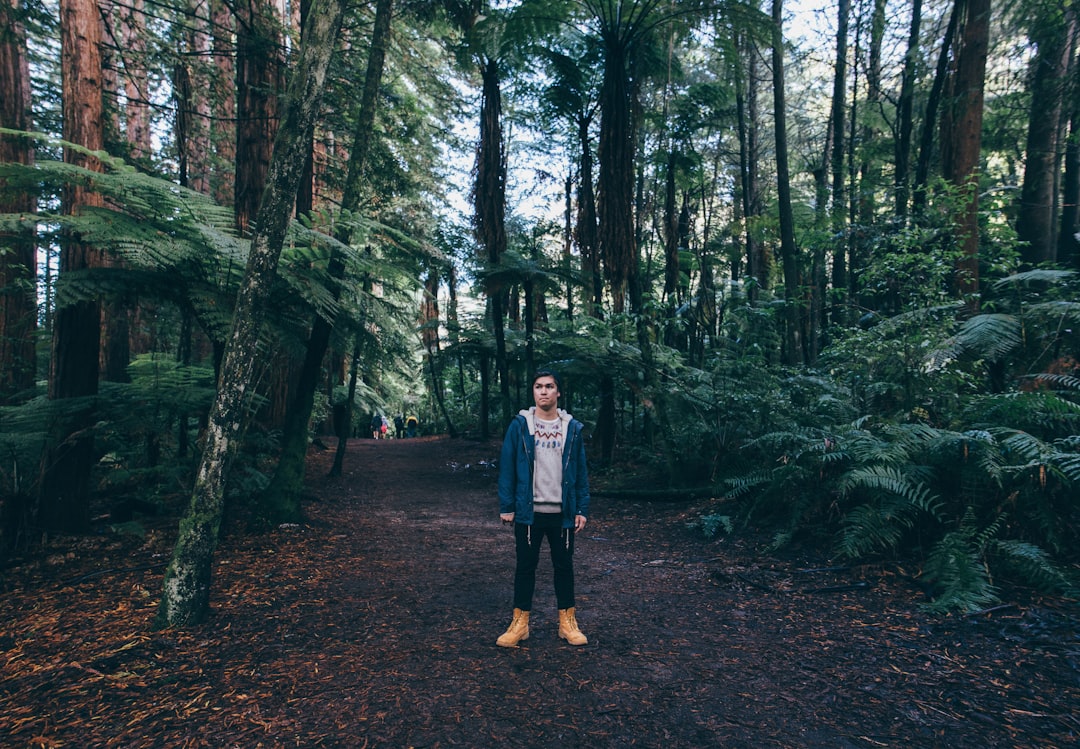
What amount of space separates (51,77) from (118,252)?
10840mm

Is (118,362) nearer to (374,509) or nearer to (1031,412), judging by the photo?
(374,509)

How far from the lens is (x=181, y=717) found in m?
2.68

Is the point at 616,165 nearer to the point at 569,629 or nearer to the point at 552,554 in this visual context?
the point at 552,554

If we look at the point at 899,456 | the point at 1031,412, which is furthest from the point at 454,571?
the point at 1031,412

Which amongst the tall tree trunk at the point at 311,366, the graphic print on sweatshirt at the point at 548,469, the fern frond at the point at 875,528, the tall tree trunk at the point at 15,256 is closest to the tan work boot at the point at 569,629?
the graphic print on sweatshirt at the point at 548,469

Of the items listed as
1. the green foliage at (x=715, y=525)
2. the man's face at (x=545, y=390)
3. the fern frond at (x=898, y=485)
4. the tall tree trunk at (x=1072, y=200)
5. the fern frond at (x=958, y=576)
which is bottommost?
the green foliage at (x=715, y=525)

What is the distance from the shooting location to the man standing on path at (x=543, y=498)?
360cm

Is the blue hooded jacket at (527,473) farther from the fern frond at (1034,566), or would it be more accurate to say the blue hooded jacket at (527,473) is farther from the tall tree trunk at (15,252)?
the tall tree trunk at (15,252)

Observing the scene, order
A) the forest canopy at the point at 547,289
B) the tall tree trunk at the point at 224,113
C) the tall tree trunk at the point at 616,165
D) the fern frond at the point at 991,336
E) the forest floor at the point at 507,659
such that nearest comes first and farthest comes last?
the forest floor at the point at 507,659 < the forest canopy at the point at 547,289 < the fern frond at the point at 991,336 < the tall tree trunk at the point at 224,113 < the tall tree trunk at the point at 616,165

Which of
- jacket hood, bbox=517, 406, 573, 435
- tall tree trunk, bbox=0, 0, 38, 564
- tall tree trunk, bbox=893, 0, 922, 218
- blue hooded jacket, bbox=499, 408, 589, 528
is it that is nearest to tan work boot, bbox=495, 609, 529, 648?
blue hooded jacket, bbox=499, 408, 589, 528

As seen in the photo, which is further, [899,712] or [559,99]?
[559,99]

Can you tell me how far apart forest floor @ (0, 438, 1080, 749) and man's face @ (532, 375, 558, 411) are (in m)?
1.60

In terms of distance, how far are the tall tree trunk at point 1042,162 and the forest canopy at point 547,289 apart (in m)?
0.05

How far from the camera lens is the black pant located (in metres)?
→ 3.60
